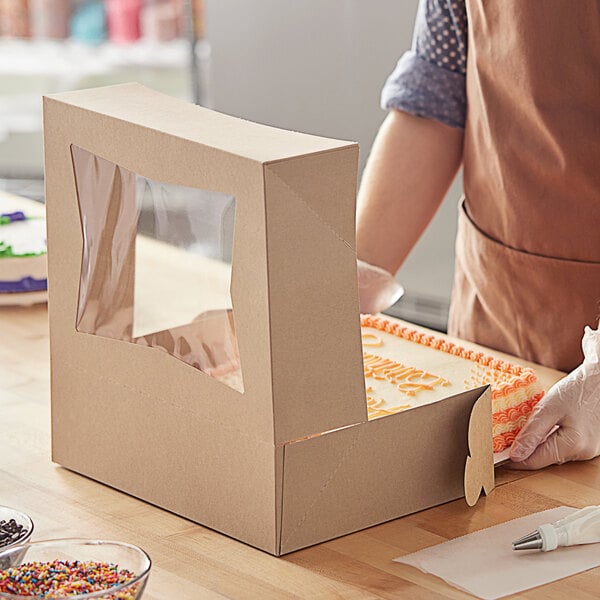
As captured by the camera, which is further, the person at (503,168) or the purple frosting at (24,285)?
the purple frosting at (24,285)

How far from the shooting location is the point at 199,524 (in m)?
1.09

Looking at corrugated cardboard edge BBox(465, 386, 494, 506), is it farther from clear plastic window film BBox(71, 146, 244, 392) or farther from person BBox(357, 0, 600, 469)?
person BBox(357, 0, 600, 469)

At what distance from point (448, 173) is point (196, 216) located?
0.70 m

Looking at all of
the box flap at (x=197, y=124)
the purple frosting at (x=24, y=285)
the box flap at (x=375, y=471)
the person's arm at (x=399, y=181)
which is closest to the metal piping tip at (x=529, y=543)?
the box flap at (x=375, y=471)

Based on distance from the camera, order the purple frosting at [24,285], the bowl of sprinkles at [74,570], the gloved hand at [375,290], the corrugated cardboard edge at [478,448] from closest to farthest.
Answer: the bowl of sprinkles at [74,570] → the corrugated cardboard edge at [478,448] → the gloved hand at [375,290] → the purple frosting at [24,285]

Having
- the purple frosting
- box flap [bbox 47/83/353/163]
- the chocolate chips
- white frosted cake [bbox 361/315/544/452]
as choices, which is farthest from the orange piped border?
the purple frosting

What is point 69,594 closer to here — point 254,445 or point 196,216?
point 254,445

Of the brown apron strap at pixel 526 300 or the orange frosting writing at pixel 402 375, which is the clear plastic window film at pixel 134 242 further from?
the brown apron strap at pixel 526 300

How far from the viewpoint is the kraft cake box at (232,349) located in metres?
0.95

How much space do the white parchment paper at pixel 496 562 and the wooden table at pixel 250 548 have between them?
12mm

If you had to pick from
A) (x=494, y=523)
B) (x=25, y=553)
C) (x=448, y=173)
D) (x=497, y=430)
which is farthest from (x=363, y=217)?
(x=25, y=553)

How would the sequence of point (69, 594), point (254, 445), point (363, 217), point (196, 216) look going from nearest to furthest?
point (69, 594)
point (254, 445)
point (196, 216)
point (363, 217)

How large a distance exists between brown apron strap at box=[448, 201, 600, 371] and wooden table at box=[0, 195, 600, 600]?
0.36m

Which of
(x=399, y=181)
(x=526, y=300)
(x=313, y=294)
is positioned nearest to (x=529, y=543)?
(x=313, y=294)
